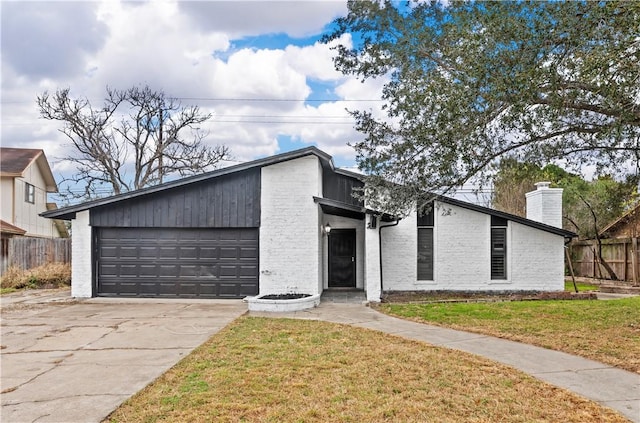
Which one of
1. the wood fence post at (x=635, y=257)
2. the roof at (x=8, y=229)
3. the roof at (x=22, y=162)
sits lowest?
the wood fence post at (x=635, y=257)

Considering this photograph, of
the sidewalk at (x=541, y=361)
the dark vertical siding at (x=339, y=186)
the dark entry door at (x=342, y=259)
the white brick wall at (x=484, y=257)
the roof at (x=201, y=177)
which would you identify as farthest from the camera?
the dark entry door at (x=342, y=259)

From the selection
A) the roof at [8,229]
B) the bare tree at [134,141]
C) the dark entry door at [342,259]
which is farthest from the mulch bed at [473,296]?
the bare tree at [134,141]

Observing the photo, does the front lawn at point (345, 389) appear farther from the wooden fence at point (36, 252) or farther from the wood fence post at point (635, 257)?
the wood fence post at point (635, 257)

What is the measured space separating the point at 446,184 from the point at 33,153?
975 inches

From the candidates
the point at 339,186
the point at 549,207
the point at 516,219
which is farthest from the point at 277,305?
the point at 549,207

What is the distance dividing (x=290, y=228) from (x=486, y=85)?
7253 mm

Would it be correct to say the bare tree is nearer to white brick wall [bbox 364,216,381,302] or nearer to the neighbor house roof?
white brick wall [bbox 364,216,381,302]

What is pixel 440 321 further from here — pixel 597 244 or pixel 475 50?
pixel 597 244

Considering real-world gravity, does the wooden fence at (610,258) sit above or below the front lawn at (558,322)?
above

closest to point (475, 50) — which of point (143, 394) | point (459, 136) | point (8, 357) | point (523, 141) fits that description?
point (459, 136)

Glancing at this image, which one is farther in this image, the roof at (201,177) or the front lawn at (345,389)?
the roof at (201,177)

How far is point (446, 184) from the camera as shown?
31.9ft

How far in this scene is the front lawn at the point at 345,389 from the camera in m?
4.27

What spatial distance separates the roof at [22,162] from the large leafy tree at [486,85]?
21.0 m
